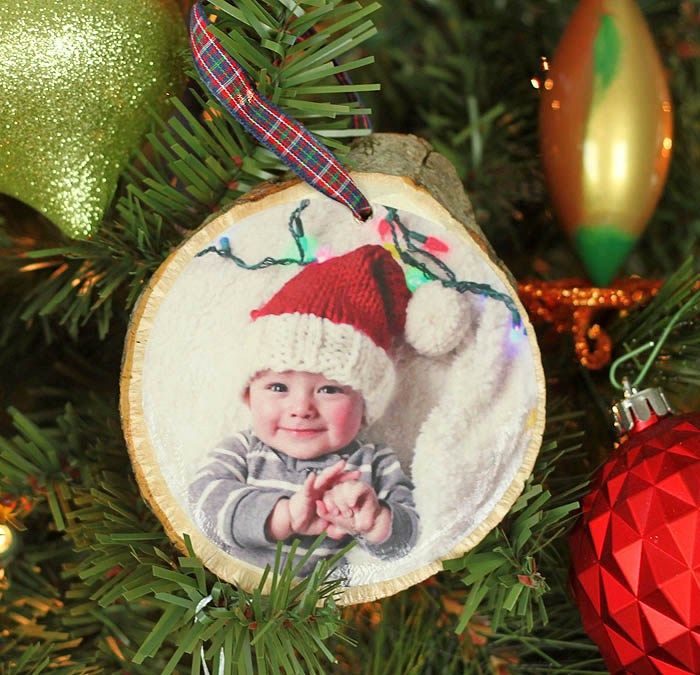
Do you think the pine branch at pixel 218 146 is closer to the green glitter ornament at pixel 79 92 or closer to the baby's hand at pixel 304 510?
the green glitter ornament at pixel 79 92

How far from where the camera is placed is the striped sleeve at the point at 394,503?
1.28 ft

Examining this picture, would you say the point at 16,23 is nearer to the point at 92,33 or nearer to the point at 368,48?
the point at 92,33

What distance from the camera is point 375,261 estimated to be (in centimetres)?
40

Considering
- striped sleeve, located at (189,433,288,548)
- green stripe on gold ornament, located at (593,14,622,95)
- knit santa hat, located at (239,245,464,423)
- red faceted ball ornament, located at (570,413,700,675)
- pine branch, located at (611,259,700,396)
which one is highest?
green stripe on gold ornament, located at (593,14,622,95)

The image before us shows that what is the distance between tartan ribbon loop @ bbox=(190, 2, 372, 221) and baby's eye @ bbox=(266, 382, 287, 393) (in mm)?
99

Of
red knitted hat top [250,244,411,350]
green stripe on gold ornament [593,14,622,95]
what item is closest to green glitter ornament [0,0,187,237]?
red knitted hat top [250,244,411,350]

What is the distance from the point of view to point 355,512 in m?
0.39

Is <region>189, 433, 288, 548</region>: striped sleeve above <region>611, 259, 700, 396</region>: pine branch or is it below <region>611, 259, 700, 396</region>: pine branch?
below

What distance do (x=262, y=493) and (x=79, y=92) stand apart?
23cm

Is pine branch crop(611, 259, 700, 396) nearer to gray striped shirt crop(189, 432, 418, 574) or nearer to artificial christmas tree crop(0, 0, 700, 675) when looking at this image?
artificial christmas tree crop(0, 0, 700, 675)

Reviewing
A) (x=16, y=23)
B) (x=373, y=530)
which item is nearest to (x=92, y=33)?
(x=16, y=23)

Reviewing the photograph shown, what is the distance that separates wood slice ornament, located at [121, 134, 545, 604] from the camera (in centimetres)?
39

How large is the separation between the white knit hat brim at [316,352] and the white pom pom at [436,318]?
0.08 ft

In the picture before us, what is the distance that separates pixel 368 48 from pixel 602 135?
7.9 inches
